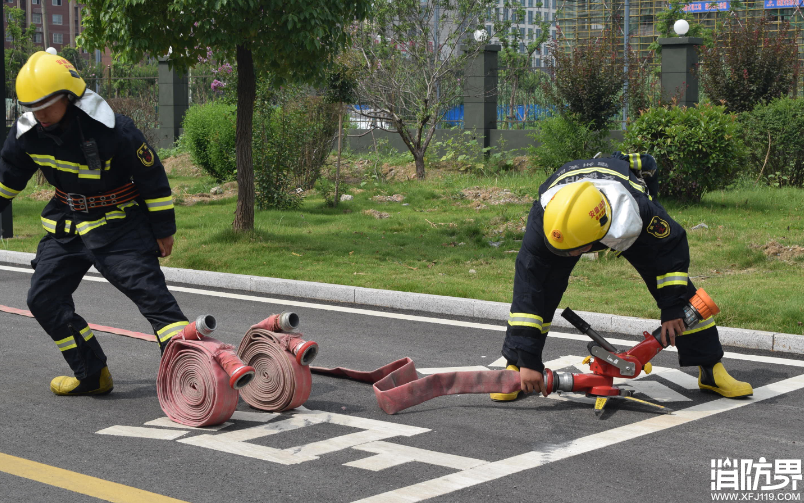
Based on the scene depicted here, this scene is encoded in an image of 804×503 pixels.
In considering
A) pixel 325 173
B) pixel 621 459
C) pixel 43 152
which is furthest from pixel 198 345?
pixel 325 173

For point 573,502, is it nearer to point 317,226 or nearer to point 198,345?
point 198,345

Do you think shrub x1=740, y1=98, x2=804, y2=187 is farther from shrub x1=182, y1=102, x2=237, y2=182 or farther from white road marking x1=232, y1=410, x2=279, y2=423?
white road marking x1=232, y1=410, x2=279, y2=423

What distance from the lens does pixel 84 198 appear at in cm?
492

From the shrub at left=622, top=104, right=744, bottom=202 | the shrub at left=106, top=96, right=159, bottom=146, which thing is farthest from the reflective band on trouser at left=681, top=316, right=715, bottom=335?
the shrub at left=106, top=96, right=159, bottom=146

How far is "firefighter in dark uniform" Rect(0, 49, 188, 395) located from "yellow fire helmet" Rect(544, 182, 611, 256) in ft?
6.76

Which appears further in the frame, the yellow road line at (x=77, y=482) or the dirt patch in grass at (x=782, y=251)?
the dirt patch in grass at (x=782, y=251)

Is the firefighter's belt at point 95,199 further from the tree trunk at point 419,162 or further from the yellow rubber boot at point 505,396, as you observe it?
the tree trunk at point 419,162

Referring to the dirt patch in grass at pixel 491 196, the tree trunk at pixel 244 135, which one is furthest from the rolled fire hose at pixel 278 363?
the dirt patch in grass at pixel 491 196

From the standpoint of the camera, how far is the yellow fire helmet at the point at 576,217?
4.45 m

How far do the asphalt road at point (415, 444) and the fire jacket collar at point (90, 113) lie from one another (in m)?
1.59

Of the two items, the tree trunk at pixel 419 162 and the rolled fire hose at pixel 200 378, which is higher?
→ the tree trunk at pixel 419 162

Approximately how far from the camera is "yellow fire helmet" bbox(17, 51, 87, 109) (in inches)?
180

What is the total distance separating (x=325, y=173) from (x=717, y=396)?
43.4 feet

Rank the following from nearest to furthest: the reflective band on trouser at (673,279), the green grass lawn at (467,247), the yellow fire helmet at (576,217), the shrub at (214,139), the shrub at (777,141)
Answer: the yellow fire helmet at (576,217), the reflective band on trouser at (673,279), the green grass lawn at (467,247), the shrub at (777,141), the shrub at (214,139)
